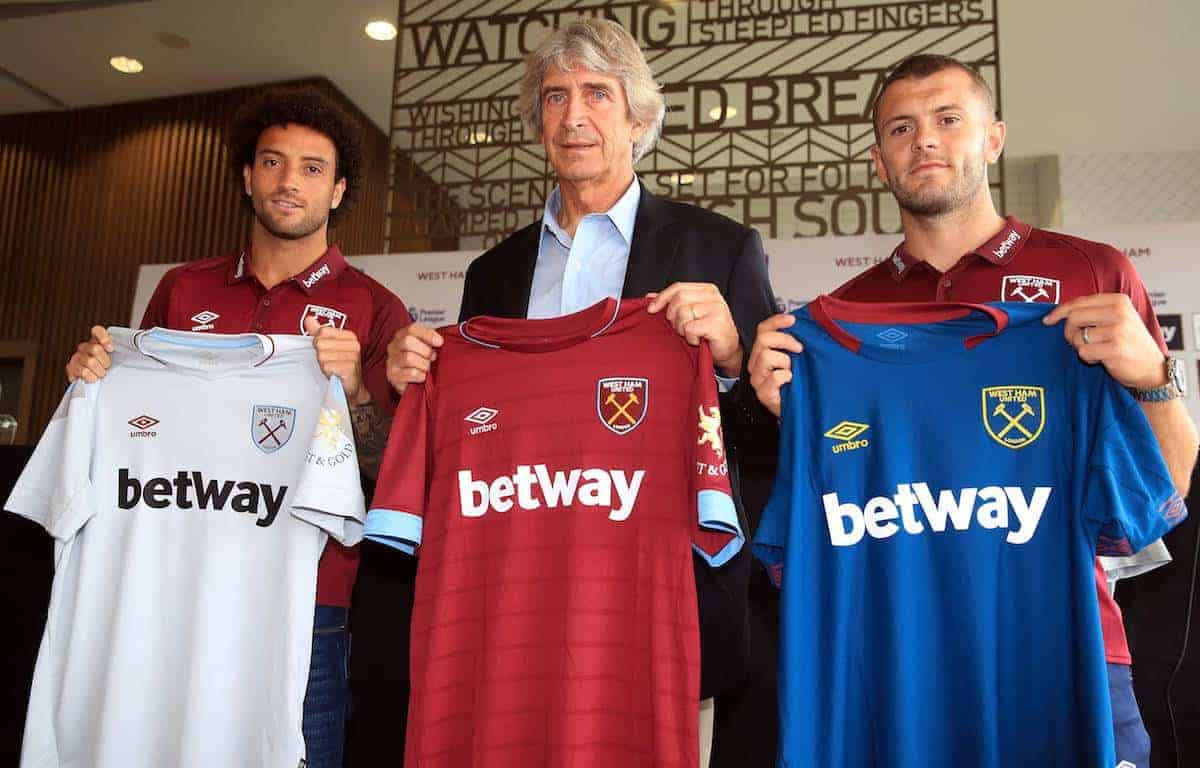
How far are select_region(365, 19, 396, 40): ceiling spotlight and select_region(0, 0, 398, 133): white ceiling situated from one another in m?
0.07

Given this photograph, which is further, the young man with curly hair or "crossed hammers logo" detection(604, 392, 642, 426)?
the young man with curly hair

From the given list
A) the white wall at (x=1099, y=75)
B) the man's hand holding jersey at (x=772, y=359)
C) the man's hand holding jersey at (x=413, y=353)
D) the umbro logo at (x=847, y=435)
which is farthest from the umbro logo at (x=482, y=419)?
the white wall at (x=1099, y=75)

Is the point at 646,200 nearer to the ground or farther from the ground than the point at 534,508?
farther from the ground

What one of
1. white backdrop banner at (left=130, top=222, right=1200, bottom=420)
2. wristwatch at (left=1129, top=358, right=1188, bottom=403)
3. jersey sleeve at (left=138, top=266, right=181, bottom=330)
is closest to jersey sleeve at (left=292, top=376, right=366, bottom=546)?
jersey sleeve at (left=138, top=266, right=181, bottom=330)

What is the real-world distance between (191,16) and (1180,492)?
719 centimetres

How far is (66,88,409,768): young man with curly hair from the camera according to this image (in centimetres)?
214

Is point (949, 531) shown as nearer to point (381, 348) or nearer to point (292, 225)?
point (381, 348)

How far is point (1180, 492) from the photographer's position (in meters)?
1.73

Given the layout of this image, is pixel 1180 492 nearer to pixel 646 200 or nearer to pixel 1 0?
pixel 646 200

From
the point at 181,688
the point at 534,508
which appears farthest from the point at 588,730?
the point at 181,688

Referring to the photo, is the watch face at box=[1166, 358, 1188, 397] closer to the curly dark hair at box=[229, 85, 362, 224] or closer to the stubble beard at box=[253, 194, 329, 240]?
the stubble beard at box=[253, 194, 329, 240]

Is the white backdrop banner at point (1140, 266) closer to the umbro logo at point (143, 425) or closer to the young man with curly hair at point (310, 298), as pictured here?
the young man with curly hair at point (310, 298)

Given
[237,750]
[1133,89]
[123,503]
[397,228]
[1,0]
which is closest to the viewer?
[237,750]

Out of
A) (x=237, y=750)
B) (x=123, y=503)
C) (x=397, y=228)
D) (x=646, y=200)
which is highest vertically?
(x=397, y=228)
